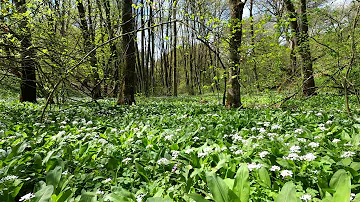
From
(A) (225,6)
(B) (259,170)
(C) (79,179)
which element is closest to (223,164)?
(B) (259,170)

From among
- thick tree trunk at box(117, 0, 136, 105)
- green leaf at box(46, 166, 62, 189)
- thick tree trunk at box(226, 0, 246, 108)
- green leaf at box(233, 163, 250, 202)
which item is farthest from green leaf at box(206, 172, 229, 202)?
thick tree trunk at box(117, 0, 136, 105)

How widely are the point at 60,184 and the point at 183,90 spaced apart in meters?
29.8

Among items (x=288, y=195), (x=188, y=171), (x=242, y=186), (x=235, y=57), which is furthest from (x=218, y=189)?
(x=235, y=57)

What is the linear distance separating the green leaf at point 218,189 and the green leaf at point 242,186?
116mm

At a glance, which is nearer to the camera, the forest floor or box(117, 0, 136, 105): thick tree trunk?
the forest floor

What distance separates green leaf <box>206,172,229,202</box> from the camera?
1328 millimetres

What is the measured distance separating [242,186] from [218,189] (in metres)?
0.19

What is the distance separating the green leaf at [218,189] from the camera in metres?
1.33

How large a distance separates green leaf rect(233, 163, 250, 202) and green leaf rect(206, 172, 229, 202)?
116 millimetres

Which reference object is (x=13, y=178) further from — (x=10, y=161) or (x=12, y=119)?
(x=12, y=119)

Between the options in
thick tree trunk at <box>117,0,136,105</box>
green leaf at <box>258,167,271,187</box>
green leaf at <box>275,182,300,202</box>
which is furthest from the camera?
thick tree trunk at <box>117,0,136,105</box>

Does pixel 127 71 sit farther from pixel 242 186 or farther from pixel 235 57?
pixel 242 186

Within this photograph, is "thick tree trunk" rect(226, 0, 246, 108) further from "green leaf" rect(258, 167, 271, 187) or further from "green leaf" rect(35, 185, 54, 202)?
"green leaf" rect(35, 185, 54, 202)

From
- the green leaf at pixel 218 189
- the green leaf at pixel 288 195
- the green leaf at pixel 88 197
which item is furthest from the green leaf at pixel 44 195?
the green leaf at pixel 288 195
